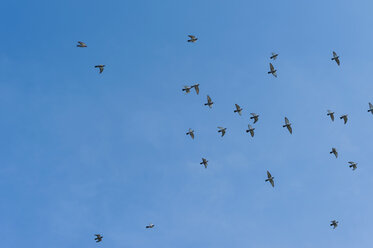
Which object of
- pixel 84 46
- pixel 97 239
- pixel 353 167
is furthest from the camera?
pixel 353 167

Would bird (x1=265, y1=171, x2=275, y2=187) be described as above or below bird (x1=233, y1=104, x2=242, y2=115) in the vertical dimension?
Result: below

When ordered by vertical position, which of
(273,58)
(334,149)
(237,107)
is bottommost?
(334,149)

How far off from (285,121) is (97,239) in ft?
146

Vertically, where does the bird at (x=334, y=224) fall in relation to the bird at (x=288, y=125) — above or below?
below

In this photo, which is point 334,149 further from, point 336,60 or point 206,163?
point 206,163

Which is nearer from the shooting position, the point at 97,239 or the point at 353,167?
the point at 97,239

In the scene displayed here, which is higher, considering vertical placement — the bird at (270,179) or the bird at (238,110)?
the bird at (238,110)

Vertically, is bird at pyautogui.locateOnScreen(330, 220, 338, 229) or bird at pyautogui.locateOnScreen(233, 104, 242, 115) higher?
bird at pyautogui.locateOnScreen(233, 104, 242, 115)

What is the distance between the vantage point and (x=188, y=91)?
12212 cm

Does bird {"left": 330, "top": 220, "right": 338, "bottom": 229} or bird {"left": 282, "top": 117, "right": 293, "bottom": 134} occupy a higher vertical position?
bird {"left": 282, "top": 117, "right": 293, "bottom": 134}

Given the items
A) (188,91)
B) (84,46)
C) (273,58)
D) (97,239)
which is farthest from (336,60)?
(97,239)

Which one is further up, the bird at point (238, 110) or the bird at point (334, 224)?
the bird at point (238, 110)

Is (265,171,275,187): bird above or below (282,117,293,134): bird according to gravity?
below

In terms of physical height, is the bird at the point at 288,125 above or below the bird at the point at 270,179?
above
